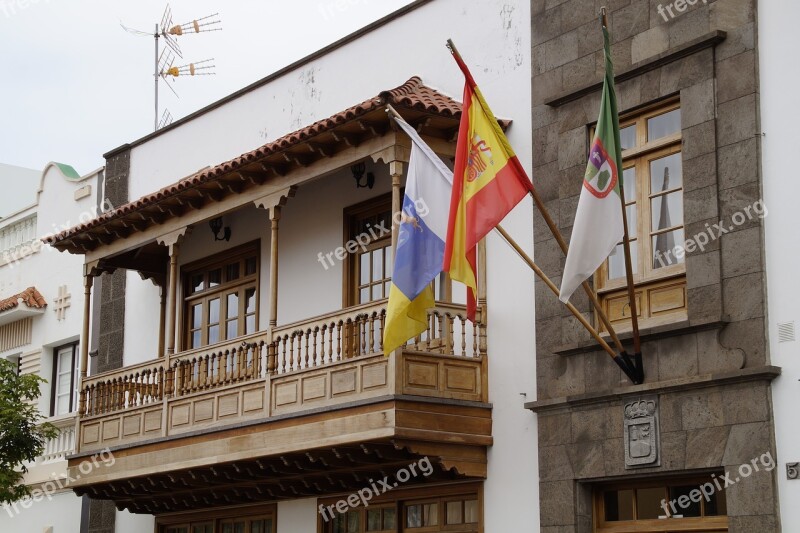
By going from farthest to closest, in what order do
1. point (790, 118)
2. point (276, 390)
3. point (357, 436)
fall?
point (276, 390) < point (357, 436) < point (790, 118)

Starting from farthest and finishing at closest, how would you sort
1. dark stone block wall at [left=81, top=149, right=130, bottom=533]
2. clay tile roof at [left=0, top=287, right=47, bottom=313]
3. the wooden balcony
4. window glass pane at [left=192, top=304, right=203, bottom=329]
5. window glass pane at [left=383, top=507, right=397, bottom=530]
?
clay tile roof at [left=0, top=287, right=47, bottom=313], dark stone block wall at [left=81, top=149, right=130, bottom=533], window glass pane at [left=192, top=304, right=203, bottom=329], window glass pane at [left=383, top=507, right=397, bottom=530], the wooden balcony

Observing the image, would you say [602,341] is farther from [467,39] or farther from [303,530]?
[303,530]

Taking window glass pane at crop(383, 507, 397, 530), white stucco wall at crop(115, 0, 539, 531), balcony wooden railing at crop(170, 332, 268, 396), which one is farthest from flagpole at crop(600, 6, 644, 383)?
balcony wooden railing at crop(170, 332, 268, 396)

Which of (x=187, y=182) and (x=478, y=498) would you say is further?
(x=187, y=182)

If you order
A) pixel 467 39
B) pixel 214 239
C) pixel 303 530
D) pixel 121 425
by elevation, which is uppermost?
pixel 467 39

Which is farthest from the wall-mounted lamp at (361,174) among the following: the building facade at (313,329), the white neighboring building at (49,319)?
the white neighboring building at (49,319)

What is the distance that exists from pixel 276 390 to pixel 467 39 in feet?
14.9

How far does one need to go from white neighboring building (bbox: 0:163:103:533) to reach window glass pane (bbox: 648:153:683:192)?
438 inches

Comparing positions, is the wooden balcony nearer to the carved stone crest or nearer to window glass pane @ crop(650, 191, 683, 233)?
the carved stone crest

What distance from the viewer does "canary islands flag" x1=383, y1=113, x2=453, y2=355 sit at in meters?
12.7

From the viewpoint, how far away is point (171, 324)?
17.5m

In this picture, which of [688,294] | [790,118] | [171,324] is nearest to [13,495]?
[171,324]

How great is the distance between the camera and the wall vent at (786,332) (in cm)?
1138

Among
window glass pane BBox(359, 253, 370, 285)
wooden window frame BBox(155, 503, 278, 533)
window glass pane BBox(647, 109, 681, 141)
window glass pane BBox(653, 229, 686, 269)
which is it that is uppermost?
window glass pane BBox(647, 109, 681, 141)
